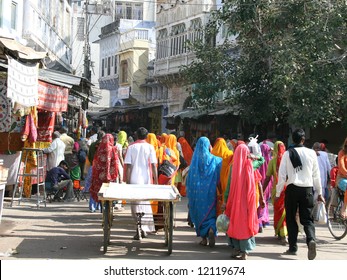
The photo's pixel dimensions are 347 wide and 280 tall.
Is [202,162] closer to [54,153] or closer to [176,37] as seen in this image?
[54,153]

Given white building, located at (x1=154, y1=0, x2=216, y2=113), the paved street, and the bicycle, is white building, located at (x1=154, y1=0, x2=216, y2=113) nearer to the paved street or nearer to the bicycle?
the paved street

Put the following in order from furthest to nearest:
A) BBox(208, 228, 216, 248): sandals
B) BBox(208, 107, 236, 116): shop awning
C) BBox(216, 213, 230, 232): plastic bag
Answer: BBox(208, 107, 236, 116): shop awning, BBox(208, 228, 216, 248): sandals, BBox(216, 213, 230, 232): plastic bag

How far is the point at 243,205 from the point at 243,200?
7cm

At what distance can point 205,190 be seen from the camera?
10.2m

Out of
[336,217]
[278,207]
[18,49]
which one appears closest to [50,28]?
[18,49]

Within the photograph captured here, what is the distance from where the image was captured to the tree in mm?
19031

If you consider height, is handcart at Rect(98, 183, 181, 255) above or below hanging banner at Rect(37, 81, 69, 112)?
below

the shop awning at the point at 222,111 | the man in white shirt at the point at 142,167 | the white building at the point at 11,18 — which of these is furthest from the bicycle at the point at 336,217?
the white building at the point at 11,18

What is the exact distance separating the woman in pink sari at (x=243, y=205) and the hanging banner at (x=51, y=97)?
6.20 m

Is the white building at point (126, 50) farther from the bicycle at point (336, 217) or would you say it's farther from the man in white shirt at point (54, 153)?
the bicycle at point (336, 217)

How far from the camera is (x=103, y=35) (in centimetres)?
6072

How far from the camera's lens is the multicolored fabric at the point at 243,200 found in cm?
895

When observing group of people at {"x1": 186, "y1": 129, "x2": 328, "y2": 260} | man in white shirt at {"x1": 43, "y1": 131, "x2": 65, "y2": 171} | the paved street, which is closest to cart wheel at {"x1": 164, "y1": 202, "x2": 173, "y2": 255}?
the paved street

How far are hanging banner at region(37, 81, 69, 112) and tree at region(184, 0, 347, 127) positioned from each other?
20.5 feet
